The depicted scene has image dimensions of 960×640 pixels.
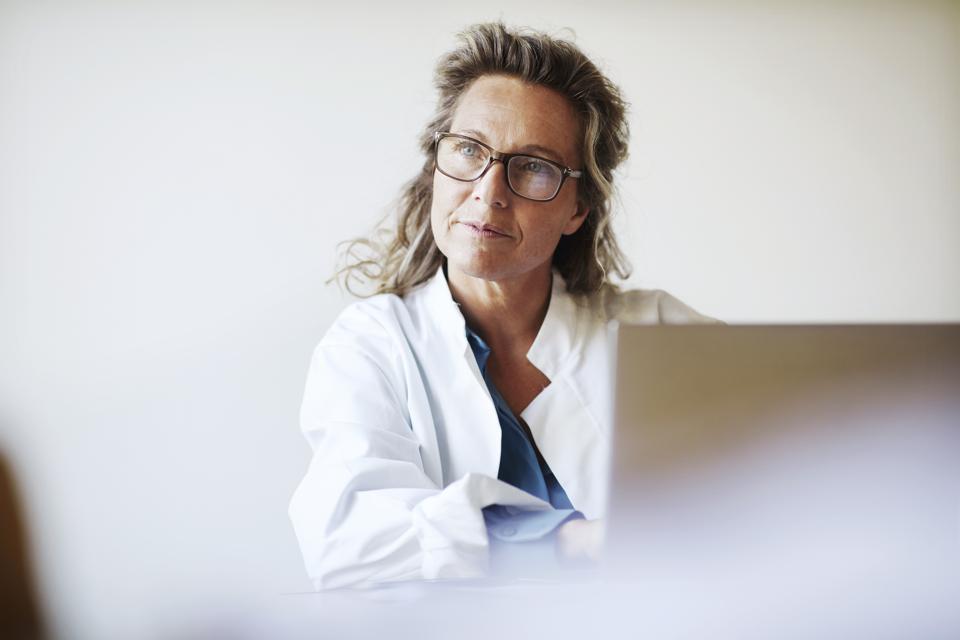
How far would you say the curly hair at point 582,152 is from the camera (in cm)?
174

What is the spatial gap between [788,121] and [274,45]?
1.54 m

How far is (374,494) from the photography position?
1294 millimetres

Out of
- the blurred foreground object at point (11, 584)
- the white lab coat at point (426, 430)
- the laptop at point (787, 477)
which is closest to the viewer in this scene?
the laptop at point (787, 477)

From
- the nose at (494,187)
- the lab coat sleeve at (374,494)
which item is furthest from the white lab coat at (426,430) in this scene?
the nose at (494,187)

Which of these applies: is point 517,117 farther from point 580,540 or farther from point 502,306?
point 580,540

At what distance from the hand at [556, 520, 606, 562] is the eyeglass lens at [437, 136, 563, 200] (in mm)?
728

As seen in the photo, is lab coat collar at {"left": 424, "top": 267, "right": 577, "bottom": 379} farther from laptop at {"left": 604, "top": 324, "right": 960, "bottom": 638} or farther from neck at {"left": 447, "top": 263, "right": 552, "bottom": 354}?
laptop at {"left": 604, "top": 324, "right": 960, "bottom": 638}

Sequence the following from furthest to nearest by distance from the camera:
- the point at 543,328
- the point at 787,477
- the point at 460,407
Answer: the point at 543,328 < the point at 460,407 < the point at 787,477

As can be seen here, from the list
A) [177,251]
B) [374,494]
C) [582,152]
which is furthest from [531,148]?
[177,251]

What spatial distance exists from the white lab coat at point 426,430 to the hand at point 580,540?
63 millimetres

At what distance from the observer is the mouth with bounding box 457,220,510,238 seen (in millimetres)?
1631

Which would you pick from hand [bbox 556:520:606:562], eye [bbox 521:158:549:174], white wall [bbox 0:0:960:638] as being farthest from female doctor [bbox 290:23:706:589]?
white wall [bbox 0:0:960:638]

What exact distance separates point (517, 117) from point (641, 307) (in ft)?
1.74

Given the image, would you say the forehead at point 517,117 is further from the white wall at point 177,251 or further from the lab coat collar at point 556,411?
the white wall at point 177,251
